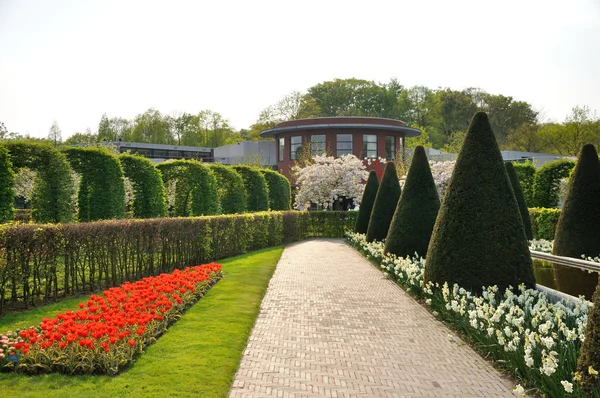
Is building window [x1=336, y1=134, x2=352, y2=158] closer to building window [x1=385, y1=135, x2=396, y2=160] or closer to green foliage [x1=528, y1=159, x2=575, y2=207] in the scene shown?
building window [x1=385, y1=135, x2=396, y2=160]

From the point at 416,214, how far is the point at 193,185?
33.9 ft

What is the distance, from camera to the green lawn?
562cm

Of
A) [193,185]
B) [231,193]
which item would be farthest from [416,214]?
[231,193]

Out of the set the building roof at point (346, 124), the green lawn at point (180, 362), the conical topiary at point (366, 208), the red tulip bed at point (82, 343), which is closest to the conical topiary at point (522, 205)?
the conical topiary at point (366, 208)

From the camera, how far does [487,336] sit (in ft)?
23.6

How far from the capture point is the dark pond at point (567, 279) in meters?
10.2

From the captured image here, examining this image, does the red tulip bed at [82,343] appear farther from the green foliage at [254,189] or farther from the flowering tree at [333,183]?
the flowering tree at [333,183]

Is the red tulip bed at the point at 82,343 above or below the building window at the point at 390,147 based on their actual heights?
below

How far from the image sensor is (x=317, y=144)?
47.8m

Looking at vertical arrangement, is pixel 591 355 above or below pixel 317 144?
below

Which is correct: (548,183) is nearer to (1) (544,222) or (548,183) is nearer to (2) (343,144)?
(1) (544,222)

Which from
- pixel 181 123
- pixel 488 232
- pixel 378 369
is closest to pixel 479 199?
pixel 488 232

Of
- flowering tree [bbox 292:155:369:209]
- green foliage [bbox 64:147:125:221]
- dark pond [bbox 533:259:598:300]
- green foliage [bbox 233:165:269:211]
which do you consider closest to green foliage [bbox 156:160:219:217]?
green foliage [bbox 64:147:125:221]

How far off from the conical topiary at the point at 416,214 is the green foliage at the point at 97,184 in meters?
9.10
